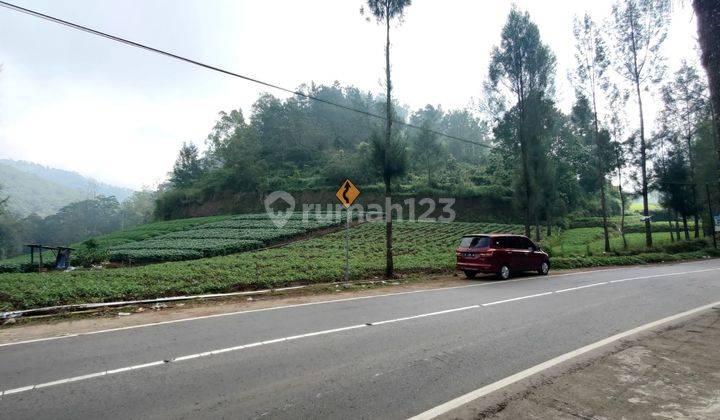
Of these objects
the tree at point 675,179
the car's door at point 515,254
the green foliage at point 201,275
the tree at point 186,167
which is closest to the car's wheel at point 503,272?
the car's door at point 515,254

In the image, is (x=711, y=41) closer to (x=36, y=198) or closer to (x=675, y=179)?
(x=675, y=179)

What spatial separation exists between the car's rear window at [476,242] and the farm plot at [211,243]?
16.2 meters

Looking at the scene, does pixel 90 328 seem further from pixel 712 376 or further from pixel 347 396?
pixel 712 376

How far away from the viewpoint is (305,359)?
5250mm

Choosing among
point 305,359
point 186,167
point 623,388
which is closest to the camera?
point 623,388

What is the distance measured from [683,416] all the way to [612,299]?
23.6ft

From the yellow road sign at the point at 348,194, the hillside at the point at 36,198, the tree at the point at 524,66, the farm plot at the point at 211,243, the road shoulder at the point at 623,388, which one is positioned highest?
the hillside at the point at 36,198

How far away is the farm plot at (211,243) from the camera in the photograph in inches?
873

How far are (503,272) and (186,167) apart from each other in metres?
78.5

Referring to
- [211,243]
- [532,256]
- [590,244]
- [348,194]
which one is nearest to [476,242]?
[532,256]

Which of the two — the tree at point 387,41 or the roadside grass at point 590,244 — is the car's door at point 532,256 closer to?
the tree at point 387,41

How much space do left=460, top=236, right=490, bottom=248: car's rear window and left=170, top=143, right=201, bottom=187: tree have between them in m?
73.3

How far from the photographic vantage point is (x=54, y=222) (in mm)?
83750

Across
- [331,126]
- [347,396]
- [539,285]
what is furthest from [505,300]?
[331,126]
